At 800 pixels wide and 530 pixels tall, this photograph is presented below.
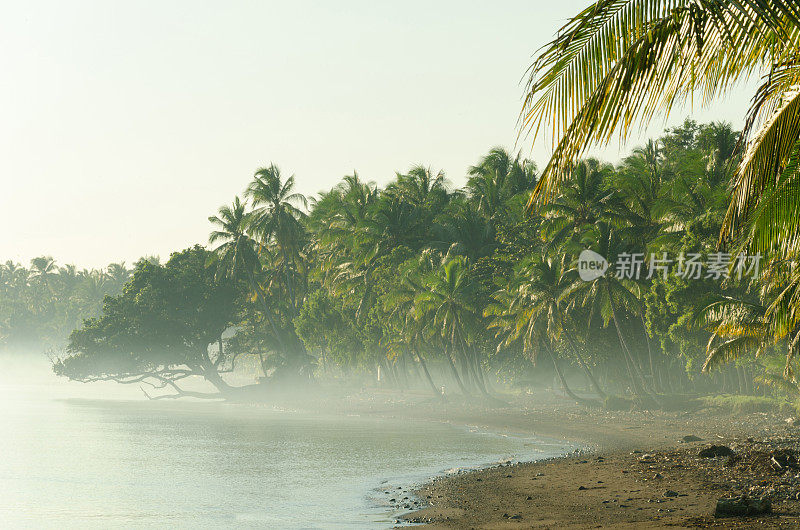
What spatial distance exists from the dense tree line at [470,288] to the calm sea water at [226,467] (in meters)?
7.51

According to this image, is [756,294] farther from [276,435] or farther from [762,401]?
[276,435]

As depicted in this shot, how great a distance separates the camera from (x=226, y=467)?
2909cm

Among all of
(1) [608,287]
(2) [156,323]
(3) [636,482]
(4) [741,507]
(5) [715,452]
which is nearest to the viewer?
(4) [741,507]

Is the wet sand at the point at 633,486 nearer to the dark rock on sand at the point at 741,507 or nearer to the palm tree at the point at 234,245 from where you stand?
the dark rock on sand at the point at 741,507

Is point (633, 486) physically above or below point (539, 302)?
below

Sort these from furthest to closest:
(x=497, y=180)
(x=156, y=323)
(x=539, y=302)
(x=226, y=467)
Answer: (x=156, y=323), (x=497, y=180), (x=539, y=302), (x=226, y=467)

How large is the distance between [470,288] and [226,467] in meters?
19.2

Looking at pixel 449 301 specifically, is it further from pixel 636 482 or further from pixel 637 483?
pixel 637 483

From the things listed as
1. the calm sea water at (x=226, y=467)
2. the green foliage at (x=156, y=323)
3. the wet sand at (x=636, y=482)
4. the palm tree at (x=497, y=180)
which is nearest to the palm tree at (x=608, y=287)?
the wet sand at (x=636, y=482)

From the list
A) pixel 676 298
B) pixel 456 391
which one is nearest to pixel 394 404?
pixel 456 391

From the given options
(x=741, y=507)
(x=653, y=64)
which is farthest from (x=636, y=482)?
(x=653, y=64)

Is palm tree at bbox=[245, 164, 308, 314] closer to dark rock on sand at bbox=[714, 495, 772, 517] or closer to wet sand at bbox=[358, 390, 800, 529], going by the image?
wet sand at bbox=[358, 390, 800, 529]

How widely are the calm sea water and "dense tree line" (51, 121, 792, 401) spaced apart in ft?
24.6

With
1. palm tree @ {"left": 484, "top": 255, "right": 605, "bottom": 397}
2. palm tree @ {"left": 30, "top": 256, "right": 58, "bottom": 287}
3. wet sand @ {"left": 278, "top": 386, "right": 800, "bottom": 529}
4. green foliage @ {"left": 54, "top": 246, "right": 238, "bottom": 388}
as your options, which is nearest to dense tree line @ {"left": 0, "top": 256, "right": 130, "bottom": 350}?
palm tree @ {"left": 30, "top": 256, "right": 58, "bottom": 287}
